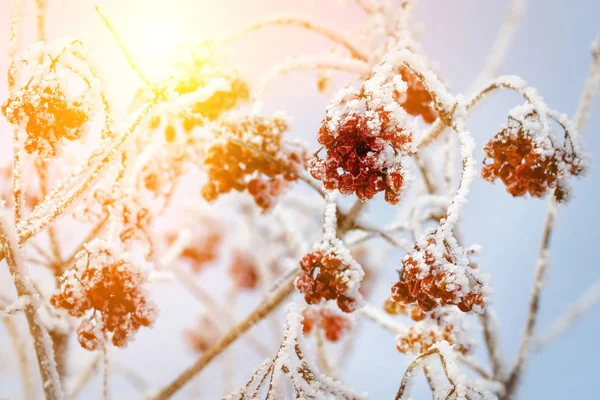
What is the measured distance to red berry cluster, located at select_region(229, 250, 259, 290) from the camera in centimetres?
560

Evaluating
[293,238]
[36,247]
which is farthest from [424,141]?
[36,247]

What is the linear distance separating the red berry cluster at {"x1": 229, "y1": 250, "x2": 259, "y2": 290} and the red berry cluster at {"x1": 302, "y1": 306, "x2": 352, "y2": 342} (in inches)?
120

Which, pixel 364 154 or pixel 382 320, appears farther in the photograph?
pixel 382 320

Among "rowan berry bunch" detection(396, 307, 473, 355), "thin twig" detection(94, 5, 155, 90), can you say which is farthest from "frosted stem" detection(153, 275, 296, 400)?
"thin twig" detection(94, 5, 155, 90)

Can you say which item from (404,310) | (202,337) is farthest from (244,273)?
(404,310)

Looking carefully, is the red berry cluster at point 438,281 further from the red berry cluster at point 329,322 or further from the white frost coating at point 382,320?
the red berry cluster at point 329,322

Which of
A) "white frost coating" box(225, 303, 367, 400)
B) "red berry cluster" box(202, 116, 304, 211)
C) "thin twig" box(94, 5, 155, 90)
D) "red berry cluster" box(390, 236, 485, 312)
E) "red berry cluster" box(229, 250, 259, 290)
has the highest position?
"red berry cluster" box(229, 250, 259, 290)

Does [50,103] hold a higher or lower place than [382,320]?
lower

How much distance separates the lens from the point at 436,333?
1.86 m

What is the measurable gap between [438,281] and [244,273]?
15.3 ft

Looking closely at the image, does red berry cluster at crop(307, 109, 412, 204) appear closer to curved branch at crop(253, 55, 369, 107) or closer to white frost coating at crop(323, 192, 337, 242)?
Result: white frost coating at crop(323, 192, 337, 242)

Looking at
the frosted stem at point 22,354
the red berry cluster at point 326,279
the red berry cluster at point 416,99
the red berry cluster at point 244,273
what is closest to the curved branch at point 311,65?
the red berry cluster at point 416,99

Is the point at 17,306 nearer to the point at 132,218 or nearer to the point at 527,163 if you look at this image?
the point at 132,218

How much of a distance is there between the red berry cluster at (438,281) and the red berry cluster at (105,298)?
814 millimetres
